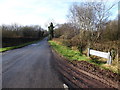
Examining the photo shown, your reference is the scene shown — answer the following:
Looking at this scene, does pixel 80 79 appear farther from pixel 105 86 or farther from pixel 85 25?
pixel 85 25

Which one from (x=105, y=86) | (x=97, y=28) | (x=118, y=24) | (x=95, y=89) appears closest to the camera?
(x=95, y=89)

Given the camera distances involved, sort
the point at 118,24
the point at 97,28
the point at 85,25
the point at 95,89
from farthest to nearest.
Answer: the point at 85,25 → the point at 97,28 → the point at 118,24 → the point at 95,89

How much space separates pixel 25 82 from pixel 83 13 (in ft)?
47.6

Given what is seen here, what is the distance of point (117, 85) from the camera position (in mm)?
3709

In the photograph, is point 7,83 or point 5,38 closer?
point 7,83

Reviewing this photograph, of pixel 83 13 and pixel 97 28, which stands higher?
pixel 83 13

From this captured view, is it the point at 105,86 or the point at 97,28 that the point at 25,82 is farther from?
the point at 97,28

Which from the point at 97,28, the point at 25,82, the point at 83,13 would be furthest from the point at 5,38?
the point at 25,82

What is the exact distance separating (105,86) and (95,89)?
1.75 feet

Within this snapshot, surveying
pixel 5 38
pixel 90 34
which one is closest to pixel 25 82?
pixel 90 34

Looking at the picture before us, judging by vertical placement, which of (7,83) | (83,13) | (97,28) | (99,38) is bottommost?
(7,83)

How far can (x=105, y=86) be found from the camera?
370 centimetres

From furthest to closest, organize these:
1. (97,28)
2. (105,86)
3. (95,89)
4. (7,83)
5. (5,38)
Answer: (5,38) < (97,28) < (7,83) < (105,86) < (95,89)

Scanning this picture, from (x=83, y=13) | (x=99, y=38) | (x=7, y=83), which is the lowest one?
(x=7, y=83)
